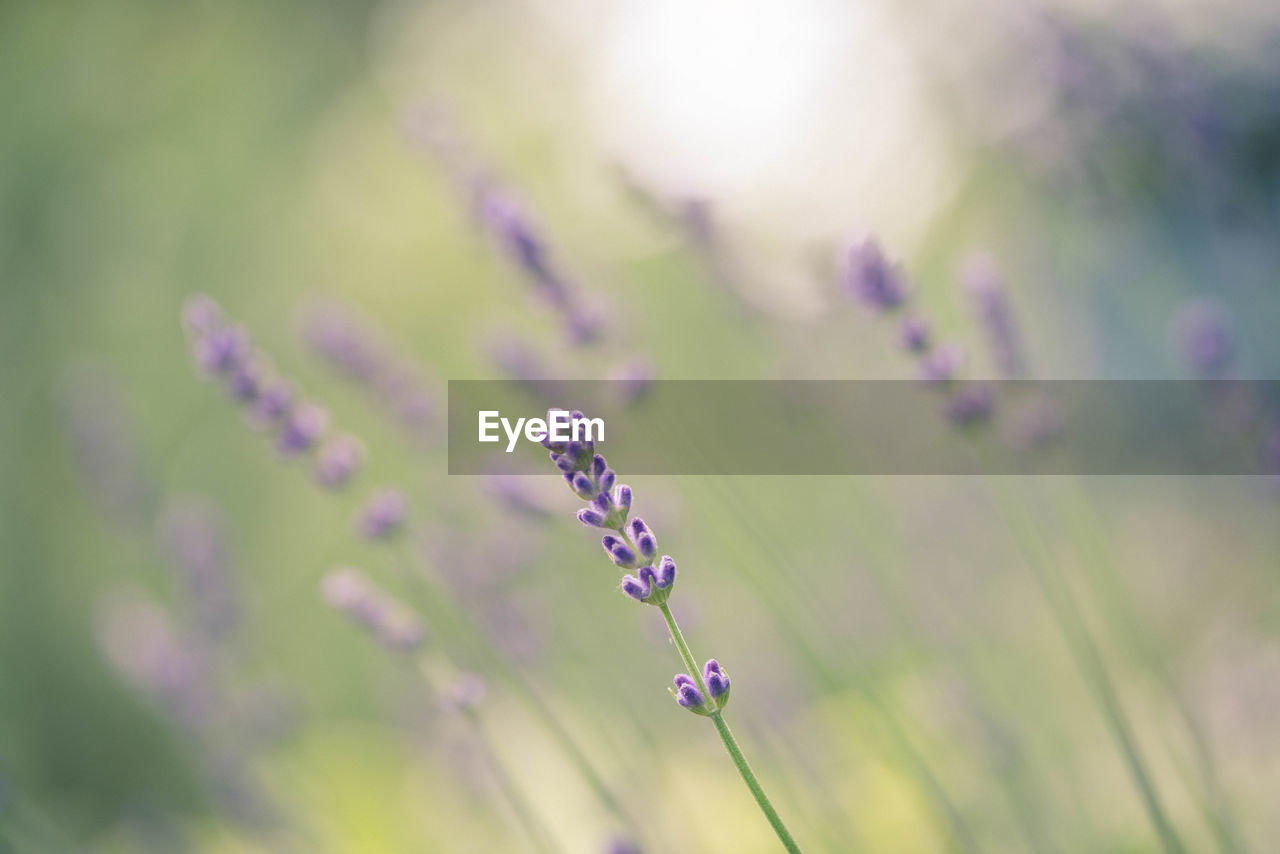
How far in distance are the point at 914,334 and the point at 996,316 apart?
0.21 metres

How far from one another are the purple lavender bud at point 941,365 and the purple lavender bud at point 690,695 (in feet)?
1.95

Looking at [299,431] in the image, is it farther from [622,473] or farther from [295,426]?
[622,473]

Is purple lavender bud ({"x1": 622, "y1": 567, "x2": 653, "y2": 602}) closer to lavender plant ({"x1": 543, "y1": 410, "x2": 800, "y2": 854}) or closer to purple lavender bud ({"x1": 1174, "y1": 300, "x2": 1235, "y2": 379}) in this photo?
lavender plant ({"x1": 543, "y1": 410, "x2": 800, "y2": 854})

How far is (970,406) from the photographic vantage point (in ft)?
4.09

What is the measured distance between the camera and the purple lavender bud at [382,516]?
1.35 meters

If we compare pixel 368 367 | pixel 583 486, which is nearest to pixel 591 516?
pixel 583 486

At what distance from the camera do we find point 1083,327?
383 centimetres

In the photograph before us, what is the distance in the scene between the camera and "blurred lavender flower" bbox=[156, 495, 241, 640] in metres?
2.18

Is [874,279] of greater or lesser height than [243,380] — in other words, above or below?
above

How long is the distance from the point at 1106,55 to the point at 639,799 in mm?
2071

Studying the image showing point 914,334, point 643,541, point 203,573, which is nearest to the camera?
point 643,541

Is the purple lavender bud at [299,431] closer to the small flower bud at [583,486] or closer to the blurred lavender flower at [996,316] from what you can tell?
the small flower bud at [583,486]

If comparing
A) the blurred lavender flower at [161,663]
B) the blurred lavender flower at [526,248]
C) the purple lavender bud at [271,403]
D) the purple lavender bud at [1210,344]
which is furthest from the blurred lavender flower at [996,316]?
the blurred lavender flower at [161,663]

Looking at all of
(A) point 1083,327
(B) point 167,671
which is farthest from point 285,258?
(A) point 1083,327
